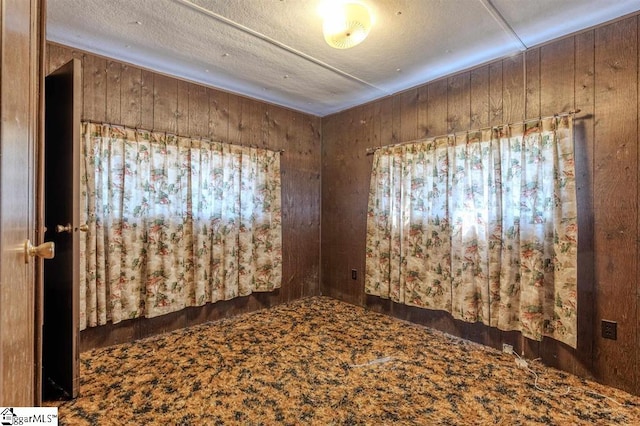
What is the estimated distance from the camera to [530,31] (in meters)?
2.21

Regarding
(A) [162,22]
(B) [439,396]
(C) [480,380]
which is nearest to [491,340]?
(C) [480,380]

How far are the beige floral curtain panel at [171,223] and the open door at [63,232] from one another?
51 centimetres

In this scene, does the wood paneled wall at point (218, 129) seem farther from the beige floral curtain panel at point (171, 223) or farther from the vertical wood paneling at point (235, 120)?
the beige floral curtain panel at point (171, 223)

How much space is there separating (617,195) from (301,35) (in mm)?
2383

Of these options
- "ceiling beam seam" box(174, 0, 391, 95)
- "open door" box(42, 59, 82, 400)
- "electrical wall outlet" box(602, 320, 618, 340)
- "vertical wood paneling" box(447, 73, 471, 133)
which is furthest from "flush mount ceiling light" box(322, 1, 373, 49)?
"electrical wall outlet" box(602, 320, 618, 340)

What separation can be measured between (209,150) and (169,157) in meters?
0.38

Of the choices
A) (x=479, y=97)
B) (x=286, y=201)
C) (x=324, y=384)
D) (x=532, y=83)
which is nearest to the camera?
(x=324, y=384)

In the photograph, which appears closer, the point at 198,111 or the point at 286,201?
the point at 198,111

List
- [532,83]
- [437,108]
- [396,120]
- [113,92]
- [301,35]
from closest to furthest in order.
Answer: [301,35] → [532,83] → [113,92] → [437,108] → [396,120]

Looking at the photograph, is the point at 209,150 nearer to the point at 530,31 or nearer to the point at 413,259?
the point at 413,259

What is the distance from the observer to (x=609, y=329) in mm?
2059

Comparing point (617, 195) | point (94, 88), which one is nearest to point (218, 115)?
point (94, 88)

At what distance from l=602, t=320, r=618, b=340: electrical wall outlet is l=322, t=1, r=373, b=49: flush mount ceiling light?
2451mm

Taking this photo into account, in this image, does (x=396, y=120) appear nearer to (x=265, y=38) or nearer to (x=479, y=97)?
(x=479, y=97)
